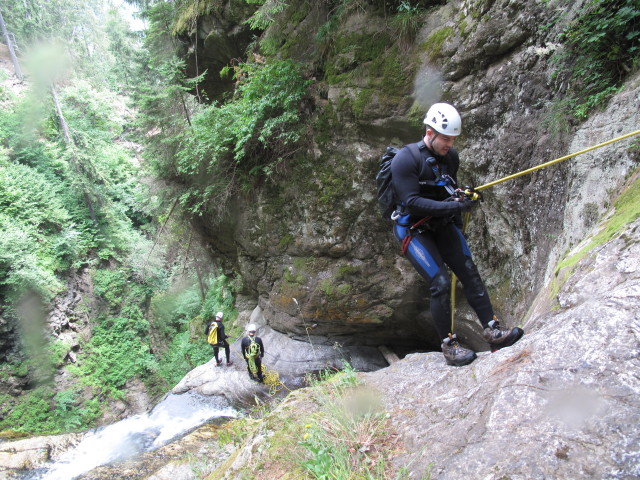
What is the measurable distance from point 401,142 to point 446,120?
3.48 m

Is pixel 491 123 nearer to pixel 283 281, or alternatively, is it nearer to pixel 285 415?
pixel 285 415

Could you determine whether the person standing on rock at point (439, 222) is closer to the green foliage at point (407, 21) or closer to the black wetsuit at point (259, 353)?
the green foliage at point (407, 21)

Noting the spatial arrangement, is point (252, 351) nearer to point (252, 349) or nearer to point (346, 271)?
point (252, 349)

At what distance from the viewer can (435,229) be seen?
340 cm

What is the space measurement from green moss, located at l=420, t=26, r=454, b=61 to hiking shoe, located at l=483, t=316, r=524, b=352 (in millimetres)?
4313

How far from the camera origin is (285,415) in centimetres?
311

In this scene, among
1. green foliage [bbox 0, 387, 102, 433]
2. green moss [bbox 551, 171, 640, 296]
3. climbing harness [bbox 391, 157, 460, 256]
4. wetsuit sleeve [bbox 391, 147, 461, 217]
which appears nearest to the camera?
green moss [bbox 551, 171, 640, 296]

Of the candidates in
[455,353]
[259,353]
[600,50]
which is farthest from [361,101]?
[259,353]

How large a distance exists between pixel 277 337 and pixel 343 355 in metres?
1.92

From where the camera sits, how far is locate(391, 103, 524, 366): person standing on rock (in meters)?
3.06

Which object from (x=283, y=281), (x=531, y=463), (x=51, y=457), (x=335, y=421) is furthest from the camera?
(x=283, y=281)

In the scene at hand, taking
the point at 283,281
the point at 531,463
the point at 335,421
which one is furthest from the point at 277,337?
the point at 531,463

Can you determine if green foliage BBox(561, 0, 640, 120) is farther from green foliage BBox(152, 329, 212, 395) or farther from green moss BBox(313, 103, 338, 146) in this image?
green foliage BBox(152, 329, 212, 395)

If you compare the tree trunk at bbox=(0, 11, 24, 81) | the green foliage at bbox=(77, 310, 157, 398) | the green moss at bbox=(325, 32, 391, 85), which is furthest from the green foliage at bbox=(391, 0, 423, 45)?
the tree trunk at bbox=(0, 11, 24, 81)
